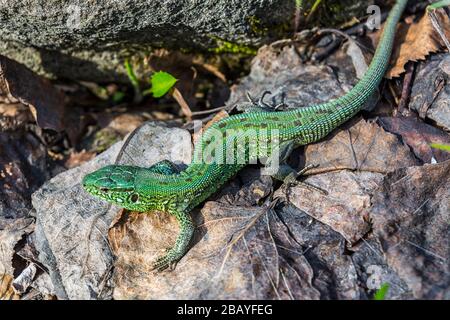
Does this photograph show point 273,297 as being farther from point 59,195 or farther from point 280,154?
point 59,195

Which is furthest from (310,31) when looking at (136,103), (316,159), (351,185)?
(136,103)

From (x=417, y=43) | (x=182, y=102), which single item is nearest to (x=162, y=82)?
(x=182, y=102)

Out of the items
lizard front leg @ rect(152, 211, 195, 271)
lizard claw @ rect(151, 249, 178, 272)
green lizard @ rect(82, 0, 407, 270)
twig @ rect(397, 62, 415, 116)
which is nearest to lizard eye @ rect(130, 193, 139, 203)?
green lizard @ rect(82, 0, 407, 270)

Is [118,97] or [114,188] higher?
[118,97]

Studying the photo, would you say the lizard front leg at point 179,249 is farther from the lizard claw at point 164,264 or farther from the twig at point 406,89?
the twig at point 406,89

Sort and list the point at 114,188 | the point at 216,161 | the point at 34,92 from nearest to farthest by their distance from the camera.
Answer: the point at 114,188
the point at 216,161
the point at 34,92

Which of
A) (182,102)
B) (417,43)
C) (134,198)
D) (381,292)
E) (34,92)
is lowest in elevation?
(381,292)

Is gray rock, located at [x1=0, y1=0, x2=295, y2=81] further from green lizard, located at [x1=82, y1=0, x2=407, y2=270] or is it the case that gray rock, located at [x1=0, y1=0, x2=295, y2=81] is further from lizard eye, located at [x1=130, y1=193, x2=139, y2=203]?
lizard eye, located at [x1=130, y1=193, x2=139, y2=203]

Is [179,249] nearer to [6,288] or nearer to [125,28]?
[6,288]
